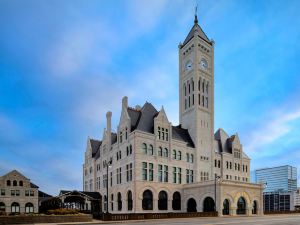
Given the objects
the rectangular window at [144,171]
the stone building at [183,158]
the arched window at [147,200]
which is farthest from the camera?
the rectangular window at [144,171]

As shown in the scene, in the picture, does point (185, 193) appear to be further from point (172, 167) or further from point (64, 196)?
point (64, 196)

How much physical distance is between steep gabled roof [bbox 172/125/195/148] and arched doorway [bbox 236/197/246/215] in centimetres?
1438

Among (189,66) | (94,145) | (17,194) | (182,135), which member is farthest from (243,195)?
(17,194)

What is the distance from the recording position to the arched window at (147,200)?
2053 inches

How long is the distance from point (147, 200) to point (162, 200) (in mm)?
3263

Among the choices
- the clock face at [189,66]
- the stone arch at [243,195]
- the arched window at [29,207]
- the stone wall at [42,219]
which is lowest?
the arched window at [29,207]

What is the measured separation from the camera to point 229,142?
71.2 meters

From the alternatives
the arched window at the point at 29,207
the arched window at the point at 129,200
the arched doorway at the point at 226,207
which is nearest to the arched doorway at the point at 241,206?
the arched doorway at the point at 226,207

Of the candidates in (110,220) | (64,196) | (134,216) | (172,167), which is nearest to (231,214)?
(172,167)

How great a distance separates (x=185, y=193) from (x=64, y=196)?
2263 centimetres

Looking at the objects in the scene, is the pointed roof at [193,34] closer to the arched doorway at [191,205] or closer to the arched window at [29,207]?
the arched doorway at [191,205]

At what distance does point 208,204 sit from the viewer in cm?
5109

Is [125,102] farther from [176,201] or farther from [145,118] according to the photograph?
[176,201]

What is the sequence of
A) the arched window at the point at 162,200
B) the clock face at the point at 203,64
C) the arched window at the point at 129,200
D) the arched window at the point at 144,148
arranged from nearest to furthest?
the arched window at the point at 144,148 → the arched window at the point at 129,200 → the arched window at the point at 162,200 → the clock face at the point at 203,64
